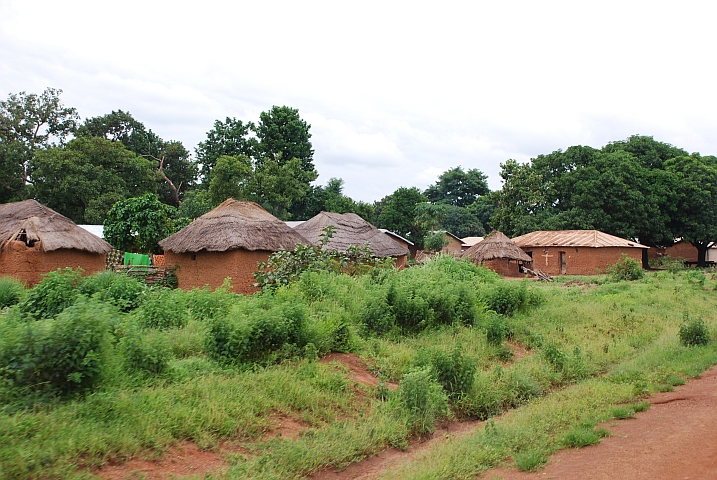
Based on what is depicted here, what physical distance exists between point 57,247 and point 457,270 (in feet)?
43.7

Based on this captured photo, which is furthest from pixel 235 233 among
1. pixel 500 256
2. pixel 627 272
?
pixel 500 256

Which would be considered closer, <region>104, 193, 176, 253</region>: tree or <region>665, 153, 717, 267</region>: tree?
<region>104, 193, 176, 253</region>: tree

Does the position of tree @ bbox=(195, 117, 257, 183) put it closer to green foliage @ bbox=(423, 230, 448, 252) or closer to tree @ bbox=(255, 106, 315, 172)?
tree @ bbox=(255, 106, 315, 172)

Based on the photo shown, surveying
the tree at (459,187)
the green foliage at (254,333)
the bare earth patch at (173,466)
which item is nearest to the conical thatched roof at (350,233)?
the green foliage at (254,333)

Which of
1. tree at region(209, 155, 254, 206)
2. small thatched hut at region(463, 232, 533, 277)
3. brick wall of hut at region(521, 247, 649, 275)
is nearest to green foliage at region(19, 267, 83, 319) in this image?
tree at region(209, 155, 254, 206)

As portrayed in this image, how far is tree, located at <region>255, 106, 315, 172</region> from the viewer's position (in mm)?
43688

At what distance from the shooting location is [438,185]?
70875 millimetres

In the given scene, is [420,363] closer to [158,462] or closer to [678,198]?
[158,462]

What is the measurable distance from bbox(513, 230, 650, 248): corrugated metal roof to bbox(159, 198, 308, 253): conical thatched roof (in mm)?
19860

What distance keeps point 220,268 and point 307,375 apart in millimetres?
11122

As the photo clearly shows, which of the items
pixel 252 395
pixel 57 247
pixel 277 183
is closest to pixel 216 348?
pixel 252 395

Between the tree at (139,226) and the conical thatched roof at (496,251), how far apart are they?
17586 millimetres

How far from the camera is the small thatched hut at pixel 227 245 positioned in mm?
17703

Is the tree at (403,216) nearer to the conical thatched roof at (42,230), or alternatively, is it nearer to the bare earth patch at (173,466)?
the conical thatched roof at (42,230)
